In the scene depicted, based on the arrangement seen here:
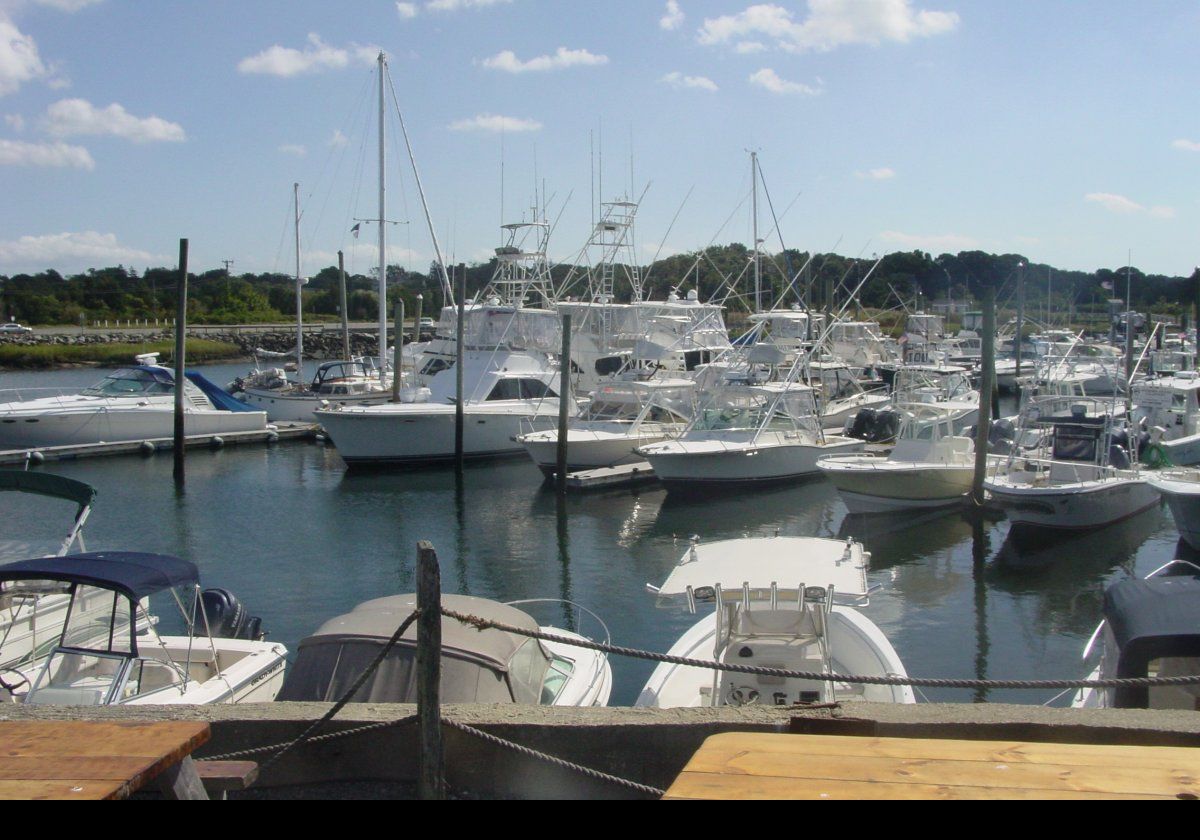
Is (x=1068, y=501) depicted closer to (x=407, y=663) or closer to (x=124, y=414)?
(x=407, y=663)

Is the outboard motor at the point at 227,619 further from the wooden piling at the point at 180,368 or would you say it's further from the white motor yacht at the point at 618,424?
the wooden piling at the point at 180,368

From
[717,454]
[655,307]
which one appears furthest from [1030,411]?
[655,307]

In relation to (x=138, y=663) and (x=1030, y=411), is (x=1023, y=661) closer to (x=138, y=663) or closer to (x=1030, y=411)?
(x=1030, y=411)

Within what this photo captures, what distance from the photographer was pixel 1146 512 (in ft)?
76.5

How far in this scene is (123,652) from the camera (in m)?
8.73

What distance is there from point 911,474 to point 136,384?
95.8 ft

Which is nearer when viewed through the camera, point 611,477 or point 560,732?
point 560,732

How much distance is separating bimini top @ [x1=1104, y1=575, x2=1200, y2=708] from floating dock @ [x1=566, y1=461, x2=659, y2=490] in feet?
62.9

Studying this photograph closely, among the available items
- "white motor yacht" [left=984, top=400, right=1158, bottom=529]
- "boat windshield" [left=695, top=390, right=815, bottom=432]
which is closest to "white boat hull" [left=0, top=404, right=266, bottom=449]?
"boat windshield" [left=695, top=390, right=815, bottom=432]

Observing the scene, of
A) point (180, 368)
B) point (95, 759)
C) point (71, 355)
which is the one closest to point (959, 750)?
point (95, 759)

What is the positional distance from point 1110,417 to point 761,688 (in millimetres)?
15958

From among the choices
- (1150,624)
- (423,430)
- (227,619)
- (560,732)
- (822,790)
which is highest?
(822,790)

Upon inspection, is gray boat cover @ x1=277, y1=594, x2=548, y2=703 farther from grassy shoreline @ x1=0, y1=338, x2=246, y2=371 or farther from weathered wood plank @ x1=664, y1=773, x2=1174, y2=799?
grassy shoreline @ x1=0, y1=338, x2=246, y2=371

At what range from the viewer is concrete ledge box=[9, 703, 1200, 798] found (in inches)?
180
